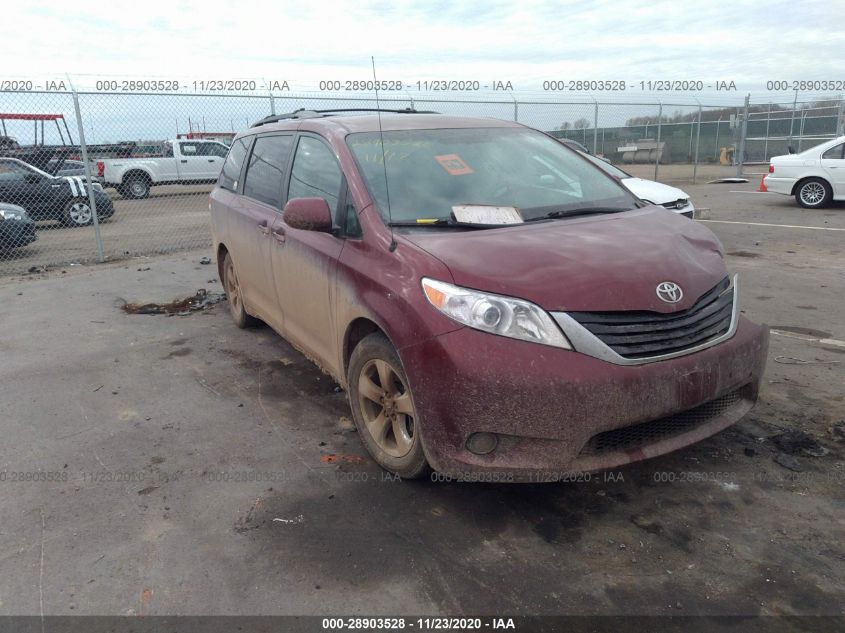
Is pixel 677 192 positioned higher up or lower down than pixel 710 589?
higher up

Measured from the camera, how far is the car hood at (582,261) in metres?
2.74

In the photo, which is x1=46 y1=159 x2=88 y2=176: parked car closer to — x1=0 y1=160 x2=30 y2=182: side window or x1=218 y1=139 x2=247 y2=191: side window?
x1=0 y1=160 x2=30 y2=182: side window

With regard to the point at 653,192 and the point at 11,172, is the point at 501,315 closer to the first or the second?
the point at 653,192

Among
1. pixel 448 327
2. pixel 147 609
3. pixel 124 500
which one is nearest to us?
pixel 147 609

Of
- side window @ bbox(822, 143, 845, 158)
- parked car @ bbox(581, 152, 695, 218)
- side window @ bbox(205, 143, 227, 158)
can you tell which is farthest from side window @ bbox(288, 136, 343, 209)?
side window @ bbox(205, 143, 227, 158)

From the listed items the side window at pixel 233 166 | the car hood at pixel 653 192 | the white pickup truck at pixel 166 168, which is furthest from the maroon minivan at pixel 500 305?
the white pickup truck at pixel 166 168

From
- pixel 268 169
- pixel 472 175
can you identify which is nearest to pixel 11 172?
pixel 268 169

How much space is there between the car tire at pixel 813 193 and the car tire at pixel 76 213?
14579 mm

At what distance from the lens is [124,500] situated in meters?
3.22

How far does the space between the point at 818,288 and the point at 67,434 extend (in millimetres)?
6936

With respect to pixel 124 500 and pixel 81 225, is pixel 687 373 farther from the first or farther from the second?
pixel 81 225

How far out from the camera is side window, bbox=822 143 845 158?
41.1ft

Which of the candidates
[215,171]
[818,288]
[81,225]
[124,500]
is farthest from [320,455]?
[215,171]

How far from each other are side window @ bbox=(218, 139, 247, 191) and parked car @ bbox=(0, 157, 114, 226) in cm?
837
